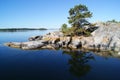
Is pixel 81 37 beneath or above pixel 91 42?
above

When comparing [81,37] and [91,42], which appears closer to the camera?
[91,42]

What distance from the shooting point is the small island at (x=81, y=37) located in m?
54.4

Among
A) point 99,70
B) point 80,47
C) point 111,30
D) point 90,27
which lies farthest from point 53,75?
point 90,27

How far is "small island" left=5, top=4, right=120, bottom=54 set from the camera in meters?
54.4

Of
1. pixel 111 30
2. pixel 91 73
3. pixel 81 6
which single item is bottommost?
pixel 91 73

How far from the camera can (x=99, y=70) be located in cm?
3094

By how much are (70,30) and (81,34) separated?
5.14m

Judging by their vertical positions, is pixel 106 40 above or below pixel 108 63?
above

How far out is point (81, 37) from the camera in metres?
61.2

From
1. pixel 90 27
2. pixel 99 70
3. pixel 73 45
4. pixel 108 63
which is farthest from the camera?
pixel 90 27

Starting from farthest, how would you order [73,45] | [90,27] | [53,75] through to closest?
[90,27] → [73,45] → [53,75]

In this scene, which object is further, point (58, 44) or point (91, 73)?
point (58, 44)

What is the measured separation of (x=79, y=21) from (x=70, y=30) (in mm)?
5485

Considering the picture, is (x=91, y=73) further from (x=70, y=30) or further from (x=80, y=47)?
(x=70, y=30)
